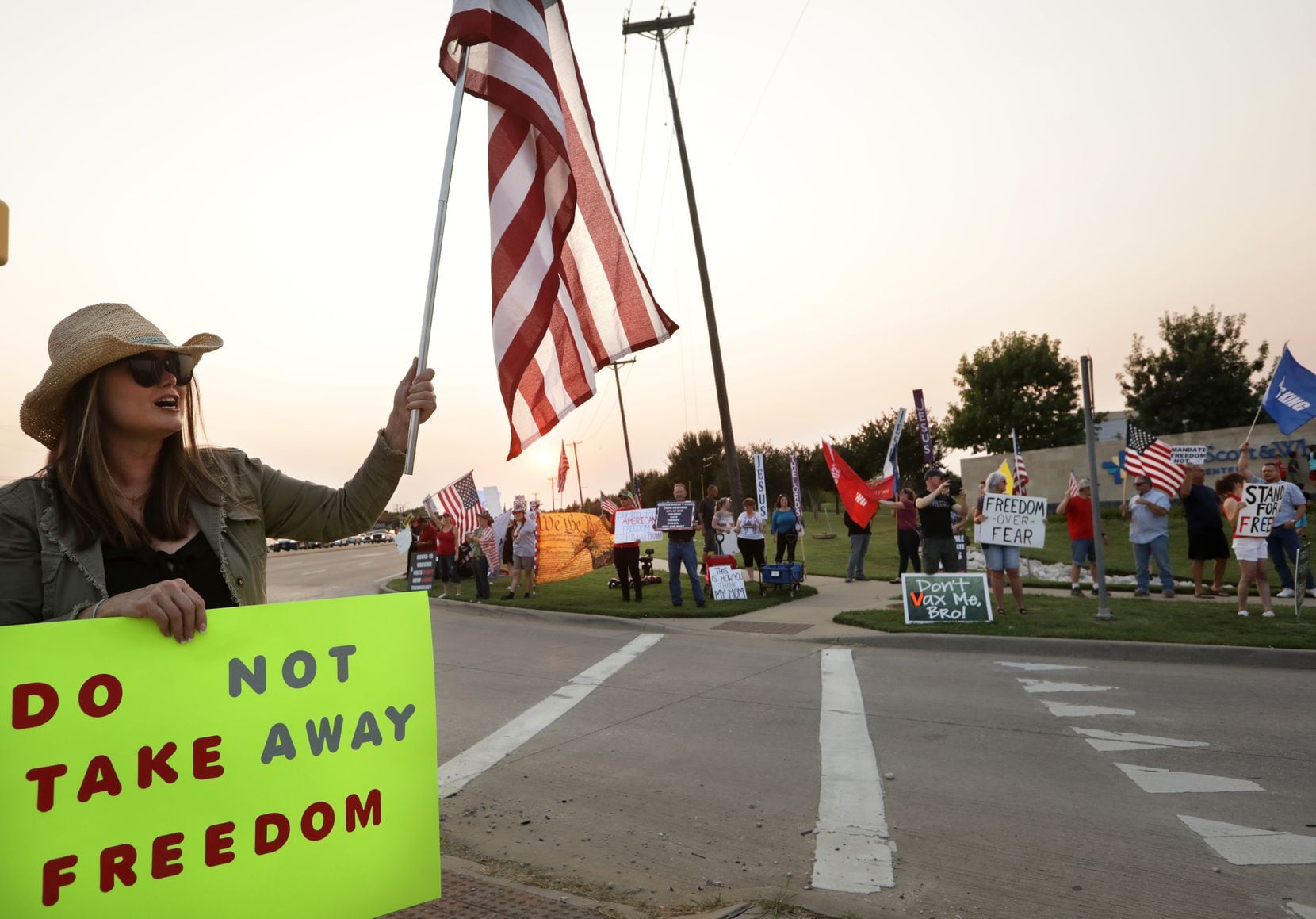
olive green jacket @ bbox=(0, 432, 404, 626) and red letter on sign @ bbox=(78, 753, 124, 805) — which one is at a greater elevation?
olive green jacket @ bbox=(0, 432, 404, 626)

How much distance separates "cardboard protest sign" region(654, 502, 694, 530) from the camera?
1472cm

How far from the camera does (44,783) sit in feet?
5.79

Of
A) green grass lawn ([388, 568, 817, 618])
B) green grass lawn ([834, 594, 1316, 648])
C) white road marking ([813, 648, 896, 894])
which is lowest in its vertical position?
white road marking ([813, 648, 896, 894])

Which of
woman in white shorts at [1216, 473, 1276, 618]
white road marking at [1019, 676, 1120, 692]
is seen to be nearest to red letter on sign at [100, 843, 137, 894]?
white road marking at [1019, 676, 1120, 692]

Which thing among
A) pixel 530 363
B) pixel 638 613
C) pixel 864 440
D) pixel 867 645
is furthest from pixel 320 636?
pixel 864 440

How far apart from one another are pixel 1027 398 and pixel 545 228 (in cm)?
5818

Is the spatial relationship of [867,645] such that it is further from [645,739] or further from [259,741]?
[259,741]

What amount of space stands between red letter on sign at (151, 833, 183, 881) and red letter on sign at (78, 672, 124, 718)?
0.29 m

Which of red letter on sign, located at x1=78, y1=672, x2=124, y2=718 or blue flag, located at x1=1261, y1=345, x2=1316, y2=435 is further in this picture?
blue flag, located at x1=1261, y1=345, x2=1316, y2=435

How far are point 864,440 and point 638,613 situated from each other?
1943 inches

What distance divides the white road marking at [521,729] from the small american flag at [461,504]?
12.3 m

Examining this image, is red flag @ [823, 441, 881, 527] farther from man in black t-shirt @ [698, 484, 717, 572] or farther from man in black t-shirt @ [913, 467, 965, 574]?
man in black t-shirt @ [913, 467, 965, 574]

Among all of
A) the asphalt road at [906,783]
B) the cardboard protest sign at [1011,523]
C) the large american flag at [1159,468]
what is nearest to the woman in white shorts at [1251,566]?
the cardboard protest sign at [1011,523]

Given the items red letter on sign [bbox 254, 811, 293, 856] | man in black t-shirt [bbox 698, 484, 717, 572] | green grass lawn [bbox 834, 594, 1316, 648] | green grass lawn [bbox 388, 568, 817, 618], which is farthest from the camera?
man in black t-shirt [bbox 698, 484, 717, 572]
